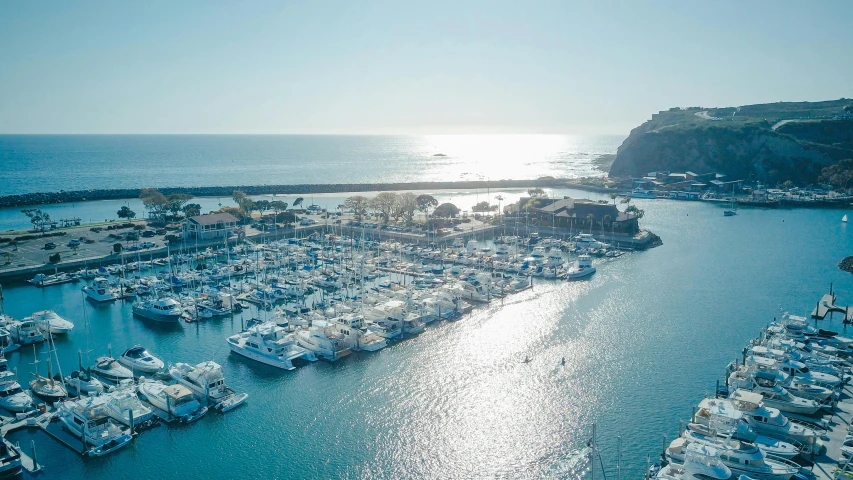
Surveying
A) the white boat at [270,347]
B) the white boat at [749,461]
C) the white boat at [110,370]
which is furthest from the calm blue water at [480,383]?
the white boat at [110,370]

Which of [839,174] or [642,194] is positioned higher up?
[839,174]

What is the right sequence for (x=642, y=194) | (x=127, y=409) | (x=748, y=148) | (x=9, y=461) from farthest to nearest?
(x=748, y=148) → (x=642, y=194) → (x=127, y=409) → (x=9, y=461)

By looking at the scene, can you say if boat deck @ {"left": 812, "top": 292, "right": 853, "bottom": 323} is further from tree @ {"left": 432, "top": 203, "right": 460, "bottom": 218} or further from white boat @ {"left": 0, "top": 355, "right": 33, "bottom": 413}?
white boat @ {"left": 0, "top": 355, "right": 33, "bottom": 413}

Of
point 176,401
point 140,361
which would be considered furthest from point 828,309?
point 140,361

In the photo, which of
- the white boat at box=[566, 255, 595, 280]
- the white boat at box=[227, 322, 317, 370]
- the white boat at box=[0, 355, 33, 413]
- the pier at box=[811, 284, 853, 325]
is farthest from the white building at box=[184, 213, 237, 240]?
the pier at box=[811, 284, 853, 325]

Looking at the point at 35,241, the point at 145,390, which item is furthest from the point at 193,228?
the point at 145,390

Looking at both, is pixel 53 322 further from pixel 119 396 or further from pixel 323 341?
pixel 323 341

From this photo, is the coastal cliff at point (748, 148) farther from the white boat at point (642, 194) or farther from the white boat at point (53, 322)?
the white boat at point (53, 322)
